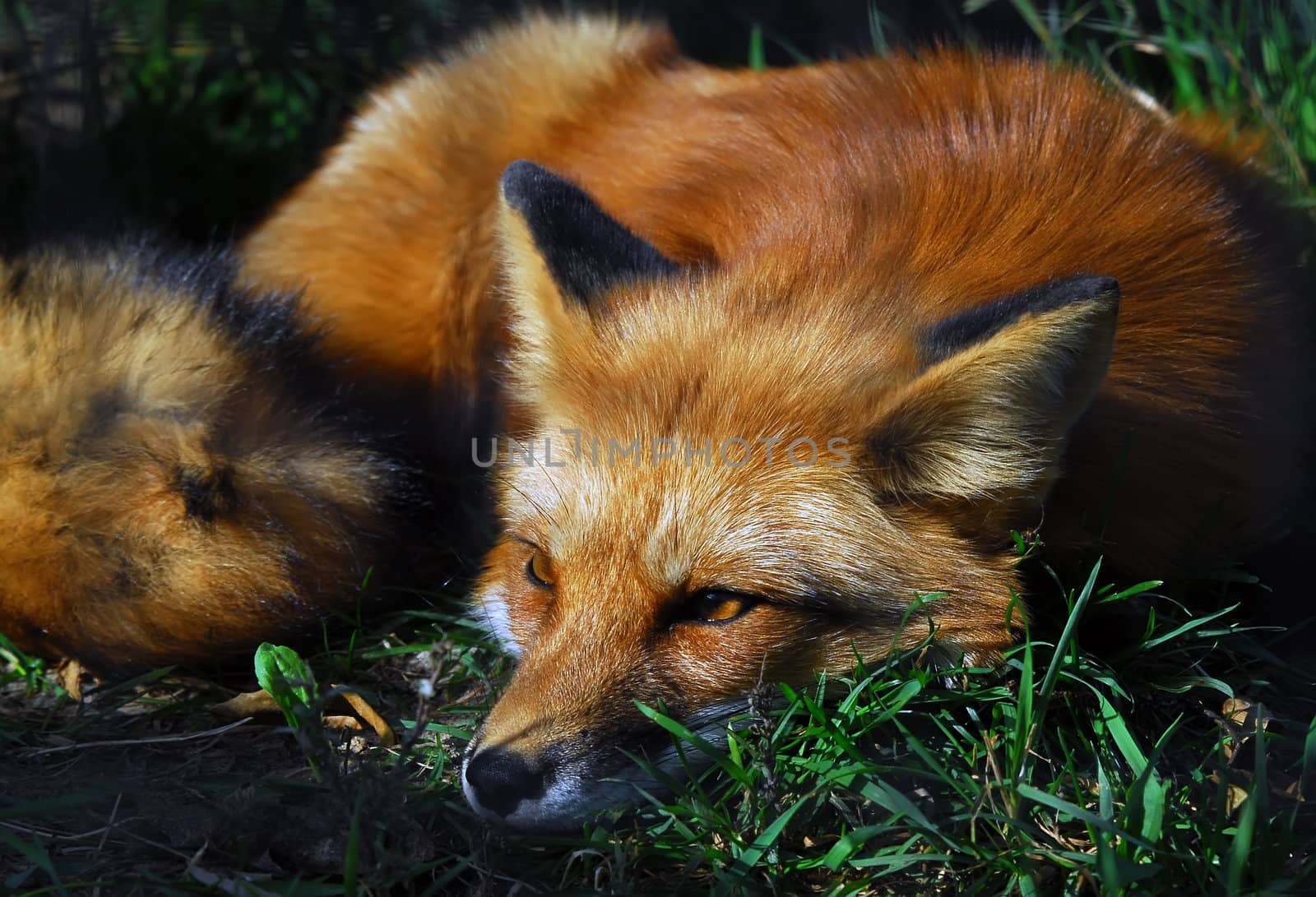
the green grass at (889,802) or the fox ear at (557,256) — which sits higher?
the fox ear at (557,256)

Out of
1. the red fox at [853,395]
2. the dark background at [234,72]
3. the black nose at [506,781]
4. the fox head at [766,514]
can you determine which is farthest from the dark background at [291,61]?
the black nose at [506,781]

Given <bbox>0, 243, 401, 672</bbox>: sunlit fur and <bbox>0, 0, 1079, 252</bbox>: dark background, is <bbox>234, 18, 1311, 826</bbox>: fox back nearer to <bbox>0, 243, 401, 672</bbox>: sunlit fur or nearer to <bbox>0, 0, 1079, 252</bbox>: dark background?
<bbox>0, 243, 401, 672</bbox>: sunlit fur

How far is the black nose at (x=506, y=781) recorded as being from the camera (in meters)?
2.08

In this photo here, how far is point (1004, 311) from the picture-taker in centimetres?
205

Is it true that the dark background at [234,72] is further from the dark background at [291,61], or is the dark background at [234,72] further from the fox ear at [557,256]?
the fox ear at [557,256]

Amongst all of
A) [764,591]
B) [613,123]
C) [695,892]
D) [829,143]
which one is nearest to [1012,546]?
[764,591]

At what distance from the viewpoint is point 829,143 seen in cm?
291

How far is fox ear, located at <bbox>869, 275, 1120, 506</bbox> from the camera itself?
6.54ft

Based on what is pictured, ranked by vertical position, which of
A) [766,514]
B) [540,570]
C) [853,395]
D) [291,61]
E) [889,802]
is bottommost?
[889,802]

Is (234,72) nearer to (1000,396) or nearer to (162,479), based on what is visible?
(162,479)

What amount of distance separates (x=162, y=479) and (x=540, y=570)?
38.8 inches

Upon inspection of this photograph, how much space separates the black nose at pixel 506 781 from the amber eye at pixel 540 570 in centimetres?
47

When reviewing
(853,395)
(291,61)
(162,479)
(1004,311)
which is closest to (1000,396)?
(1004,311)

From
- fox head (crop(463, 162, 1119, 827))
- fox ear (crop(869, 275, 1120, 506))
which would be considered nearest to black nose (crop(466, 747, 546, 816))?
fox head (crop(463, 162, 1119, 827))
